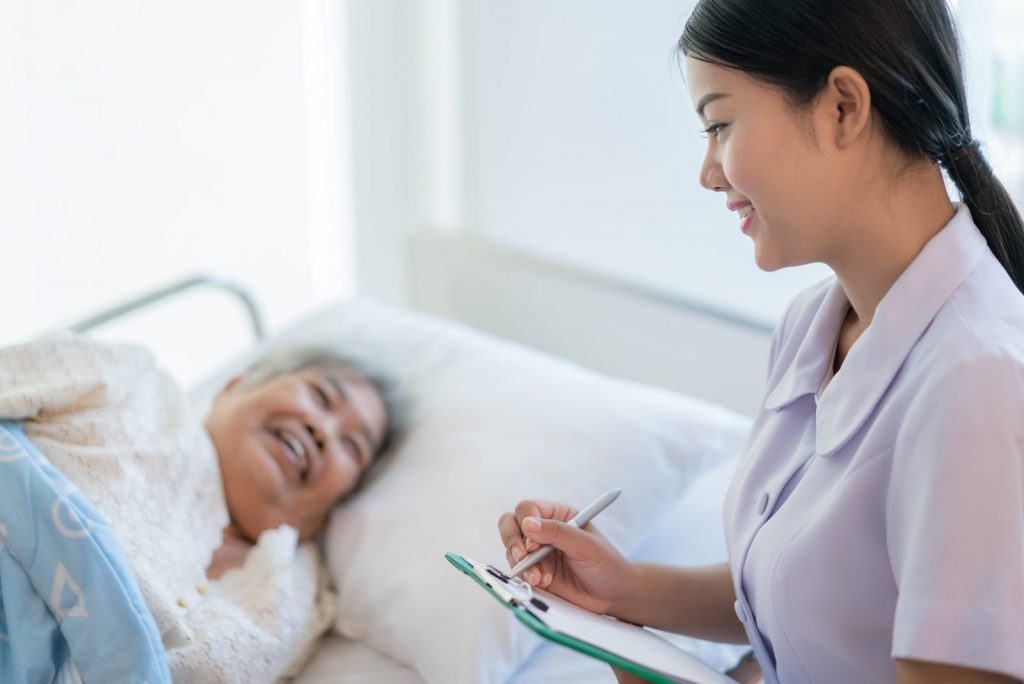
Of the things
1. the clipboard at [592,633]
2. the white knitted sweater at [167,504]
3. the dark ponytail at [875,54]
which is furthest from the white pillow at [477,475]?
the dark ponytail at [875,54]

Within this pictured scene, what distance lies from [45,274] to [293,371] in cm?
81

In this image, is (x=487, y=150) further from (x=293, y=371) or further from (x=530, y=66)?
(x=293, y=371)

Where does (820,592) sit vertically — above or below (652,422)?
above

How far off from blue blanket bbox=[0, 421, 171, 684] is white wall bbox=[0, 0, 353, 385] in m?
1.10

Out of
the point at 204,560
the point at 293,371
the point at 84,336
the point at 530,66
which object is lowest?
the point at 204,560

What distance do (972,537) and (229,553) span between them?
1.06 meters

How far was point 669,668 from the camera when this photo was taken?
0.98 m

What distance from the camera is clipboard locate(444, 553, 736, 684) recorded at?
882 mm

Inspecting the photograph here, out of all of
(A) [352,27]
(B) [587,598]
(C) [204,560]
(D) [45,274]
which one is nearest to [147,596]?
(C) [204,560]

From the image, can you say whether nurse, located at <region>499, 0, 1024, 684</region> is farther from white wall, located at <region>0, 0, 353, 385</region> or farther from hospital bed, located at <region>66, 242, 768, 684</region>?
white wall, located at <region>0, 0, 353, 385</region>

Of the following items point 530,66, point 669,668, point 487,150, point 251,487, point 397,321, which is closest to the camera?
point 669,668

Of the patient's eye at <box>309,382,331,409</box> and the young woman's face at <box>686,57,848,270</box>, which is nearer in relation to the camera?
the young woman's face at <box>686,57,848,270</box>

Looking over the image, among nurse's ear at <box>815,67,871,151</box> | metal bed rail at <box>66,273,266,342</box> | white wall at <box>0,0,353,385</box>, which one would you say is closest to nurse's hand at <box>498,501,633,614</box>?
nurse's ear at <box>815,67,871,151</box>

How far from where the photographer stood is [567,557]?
1.16 meters
